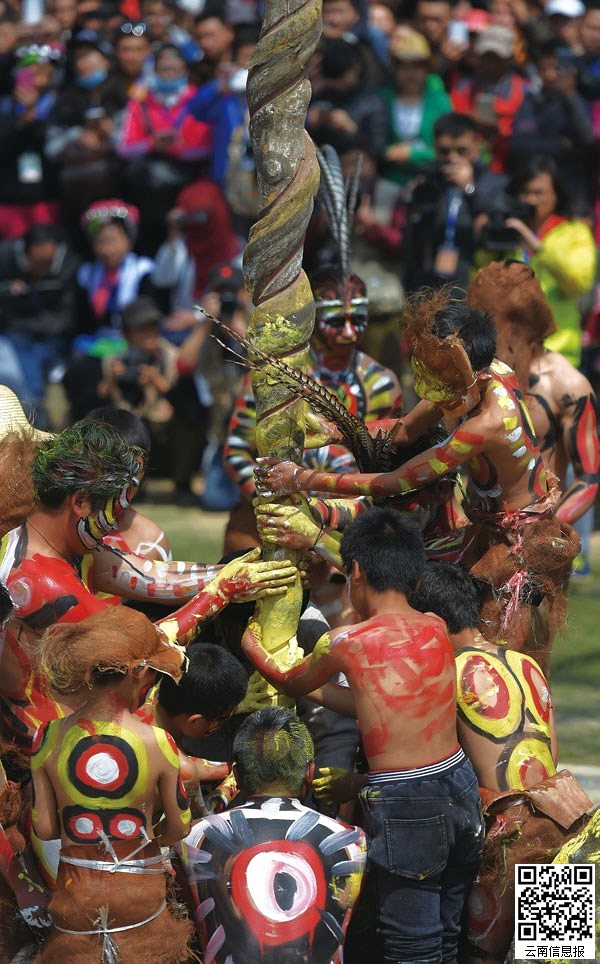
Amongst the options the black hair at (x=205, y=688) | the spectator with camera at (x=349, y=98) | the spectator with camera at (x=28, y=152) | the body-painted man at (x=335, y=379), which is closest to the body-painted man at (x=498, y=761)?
the black hair at (x=205, y=688)

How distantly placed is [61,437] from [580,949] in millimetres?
2142

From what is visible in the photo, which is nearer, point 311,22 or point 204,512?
point 311,22

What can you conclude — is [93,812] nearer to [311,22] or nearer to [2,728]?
[2,728]

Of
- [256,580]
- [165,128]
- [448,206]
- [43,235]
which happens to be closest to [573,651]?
[448,206]

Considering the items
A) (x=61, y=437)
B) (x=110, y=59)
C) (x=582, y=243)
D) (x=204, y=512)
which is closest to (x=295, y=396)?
(x=61, y=437)

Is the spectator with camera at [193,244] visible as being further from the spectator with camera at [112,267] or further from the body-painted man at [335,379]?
the body-painted man at [335,379]

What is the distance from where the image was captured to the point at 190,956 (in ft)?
13.2

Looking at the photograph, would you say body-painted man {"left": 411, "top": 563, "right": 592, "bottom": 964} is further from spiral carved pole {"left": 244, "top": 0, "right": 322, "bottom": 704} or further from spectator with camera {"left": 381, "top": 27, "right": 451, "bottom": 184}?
spectator with camera {"left": 381, "top": 27, "right": 451, "bottom": 184}

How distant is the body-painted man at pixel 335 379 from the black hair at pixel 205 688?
1.69 meters

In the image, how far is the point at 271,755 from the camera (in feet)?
13.3

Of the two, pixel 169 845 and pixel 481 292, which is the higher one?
pixel 481 292

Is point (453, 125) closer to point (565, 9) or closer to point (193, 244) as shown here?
point (565, 9)

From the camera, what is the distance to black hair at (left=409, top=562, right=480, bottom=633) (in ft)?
14.7

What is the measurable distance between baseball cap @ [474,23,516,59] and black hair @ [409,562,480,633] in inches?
248
